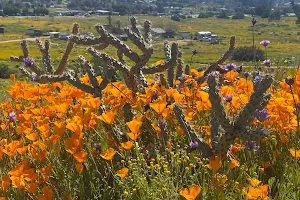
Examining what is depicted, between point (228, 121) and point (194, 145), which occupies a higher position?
point (228, 121)

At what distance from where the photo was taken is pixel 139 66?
3.40 meters

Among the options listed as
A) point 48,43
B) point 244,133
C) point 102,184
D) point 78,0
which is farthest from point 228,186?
point 78,0

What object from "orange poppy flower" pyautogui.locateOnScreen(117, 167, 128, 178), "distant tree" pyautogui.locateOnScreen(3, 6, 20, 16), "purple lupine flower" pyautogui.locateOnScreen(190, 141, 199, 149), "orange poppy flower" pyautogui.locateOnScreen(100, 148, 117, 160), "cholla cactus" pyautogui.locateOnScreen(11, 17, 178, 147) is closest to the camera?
"orange poppy flower" pyautogui.locateOnScreen(117, 167, 128, 178)

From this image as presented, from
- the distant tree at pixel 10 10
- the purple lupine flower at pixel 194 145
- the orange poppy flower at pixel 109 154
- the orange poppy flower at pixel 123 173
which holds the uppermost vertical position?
the purple lupine flower at pixel 194 145

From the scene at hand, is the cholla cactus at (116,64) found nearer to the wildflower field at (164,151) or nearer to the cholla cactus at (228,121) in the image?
the wildflower field at (164,151)

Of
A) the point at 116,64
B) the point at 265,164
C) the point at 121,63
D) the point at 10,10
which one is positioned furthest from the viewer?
the point at 10,10

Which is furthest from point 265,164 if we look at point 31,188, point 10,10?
point 10,10

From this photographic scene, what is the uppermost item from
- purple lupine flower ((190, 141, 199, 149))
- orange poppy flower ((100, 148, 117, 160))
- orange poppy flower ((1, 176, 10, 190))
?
purple lupine flower ((190, 141, 199, 149))

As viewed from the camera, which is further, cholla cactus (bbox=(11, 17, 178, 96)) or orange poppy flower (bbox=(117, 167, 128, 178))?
cholla cactus (bbox=(11, 17, 178, 96))

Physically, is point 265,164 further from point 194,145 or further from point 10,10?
point 10,10

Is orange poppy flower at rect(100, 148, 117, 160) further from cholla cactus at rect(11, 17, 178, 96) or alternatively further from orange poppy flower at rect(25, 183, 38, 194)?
cholla cactus at rect(11, 17, 178, 96)

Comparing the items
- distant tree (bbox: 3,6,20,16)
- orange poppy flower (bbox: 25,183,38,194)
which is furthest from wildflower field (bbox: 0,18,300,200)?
distant tree (bbox: 3,6,20,16)

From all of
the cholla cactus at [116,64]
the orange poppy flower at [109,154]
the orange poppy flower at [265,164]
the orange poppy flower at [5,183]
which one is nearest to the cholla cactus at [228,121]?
the orange poppy flower at [265,164]

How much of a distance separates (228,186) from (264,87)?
0.49m
